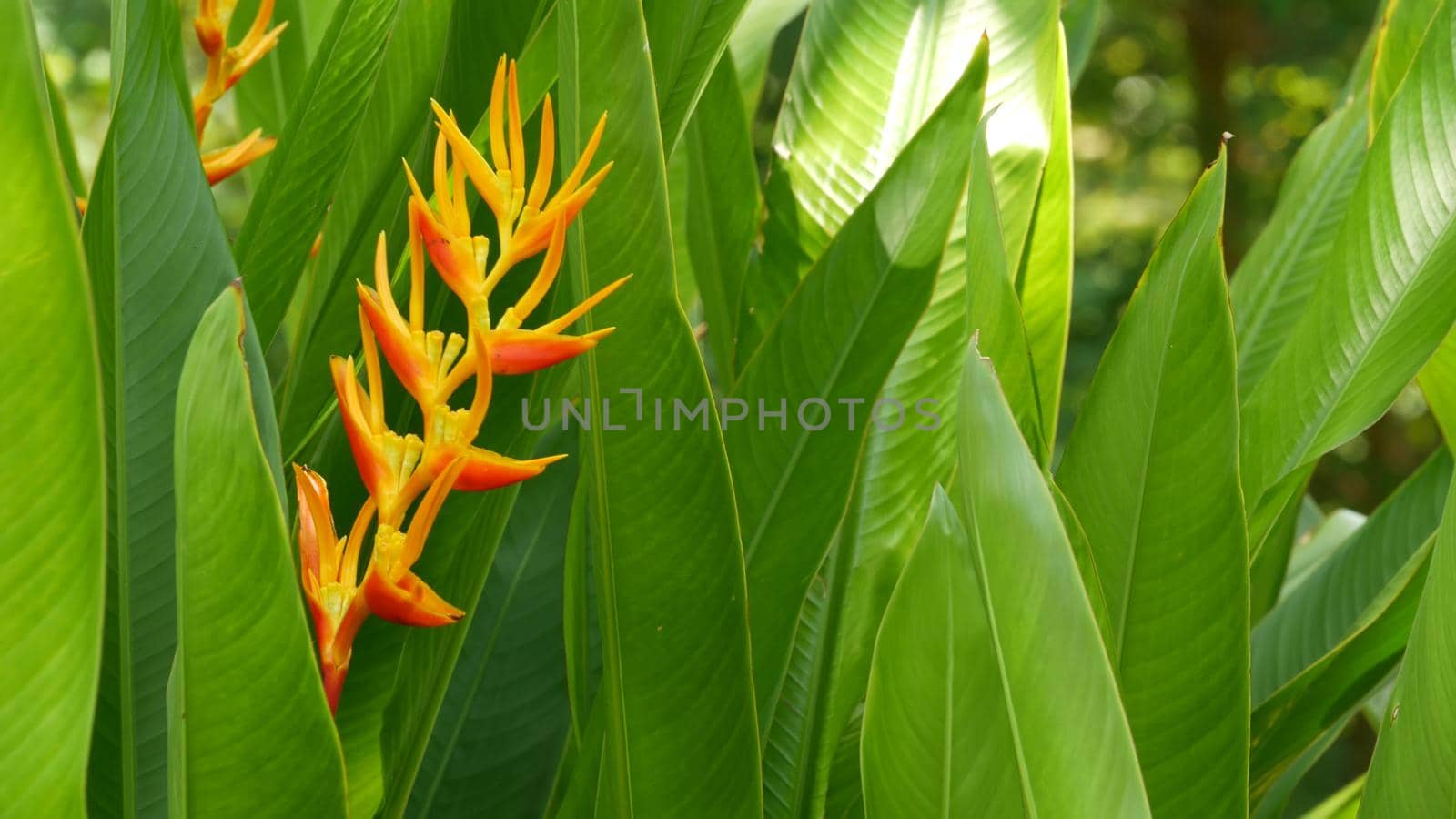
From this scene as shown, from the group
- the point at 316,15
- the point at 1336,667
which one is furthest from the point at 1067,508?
the point at 316,15

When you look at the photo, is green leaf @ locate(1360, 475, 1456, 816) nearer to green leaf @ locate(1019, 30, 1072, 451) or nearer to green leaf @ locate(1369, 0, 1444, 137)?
green leaf @ locate(1019, 30, 1072, 451)

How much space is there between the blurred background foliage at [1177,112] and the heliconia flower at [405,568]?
2.48m

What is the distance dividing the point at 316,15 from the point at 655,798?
0.48 meters

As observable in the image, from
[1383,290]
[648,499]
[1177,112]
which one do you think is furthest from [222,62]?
[1177,112]

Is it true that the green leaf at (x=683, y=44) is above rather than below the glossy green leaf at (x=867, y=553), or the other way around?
above

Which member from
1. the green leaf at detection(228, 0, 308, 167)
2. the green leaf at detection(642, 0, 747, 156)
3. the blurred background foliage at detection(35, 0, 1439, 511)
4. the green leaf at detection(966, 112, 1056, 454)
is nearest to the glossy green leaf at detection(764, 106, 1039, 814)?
the green leaf at detection(966, 112, 1056, 454)

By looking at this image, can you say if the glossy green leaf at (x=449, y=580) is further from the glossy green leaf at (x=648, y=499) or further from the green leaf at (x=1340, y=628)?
the green leaf at (x=1340, y=628)

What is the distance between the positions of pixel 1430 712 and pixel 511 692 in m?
0.36

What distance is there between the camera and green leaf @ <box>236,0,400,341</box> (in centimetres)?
47

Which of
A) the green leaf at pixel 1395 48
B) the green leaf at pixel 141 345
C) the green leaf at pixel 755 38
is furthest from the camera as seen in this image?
the green leaf at pixel 755 38

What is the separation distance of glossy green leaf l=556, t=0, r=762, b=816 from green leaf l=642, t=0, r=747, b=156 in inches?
2.1

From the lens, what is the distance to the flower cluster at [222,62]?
18.4 inches

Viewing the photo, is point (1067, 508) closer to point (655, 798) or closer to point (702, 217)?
point (655, 798)

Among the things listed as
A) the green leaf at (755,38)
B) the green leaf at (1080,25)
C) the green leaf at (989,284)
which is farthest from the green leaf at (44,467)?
the green leaf at (1080,25)
